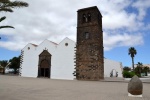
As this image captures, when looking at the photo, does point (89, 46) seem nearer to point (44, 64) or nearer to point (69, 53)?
point (69, 53)

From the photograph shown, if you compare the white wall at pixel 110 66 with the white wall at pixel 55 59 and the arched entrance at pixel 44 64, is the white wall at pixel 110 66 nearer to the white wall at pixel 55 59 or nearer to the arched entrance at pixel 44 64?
the white wall at pixel 55 59

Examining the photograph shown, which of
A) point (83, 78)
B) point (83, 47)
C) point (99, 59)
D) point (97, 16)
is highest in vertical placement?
point (97, 16)

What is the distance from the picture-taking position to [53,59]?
108 feet

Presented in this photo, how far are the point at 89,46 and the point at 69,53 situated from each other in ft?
12.5

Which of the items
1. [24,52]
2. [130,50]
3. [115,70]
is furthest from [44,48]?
[130,50]

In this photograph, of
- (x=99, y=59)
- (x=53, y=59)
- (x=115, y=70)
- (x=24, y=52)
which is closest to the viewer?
(x=99, y=59)

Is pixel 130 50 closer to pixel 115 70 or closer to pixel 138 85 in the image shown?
pixel 115 70

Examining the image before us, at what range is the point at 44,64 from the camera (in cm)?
3419

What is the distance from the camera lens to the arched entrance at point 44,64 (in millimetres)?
33500

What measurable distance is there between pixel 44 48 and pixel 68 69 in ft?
22.9

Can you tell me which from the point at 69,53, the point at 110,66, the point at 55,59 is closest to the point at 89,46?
the point at 69,53

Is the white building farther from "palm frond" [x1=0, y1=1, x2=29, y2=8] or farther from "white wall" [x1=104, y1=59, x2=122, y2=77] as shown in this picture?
"palm frond" [x1=0, y1=1, x2=29, y2=8]

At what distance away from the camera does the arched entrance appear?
110 feet

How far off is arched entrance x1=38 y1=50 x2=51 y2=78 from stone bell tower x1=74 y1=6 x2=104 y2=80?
230 inches
